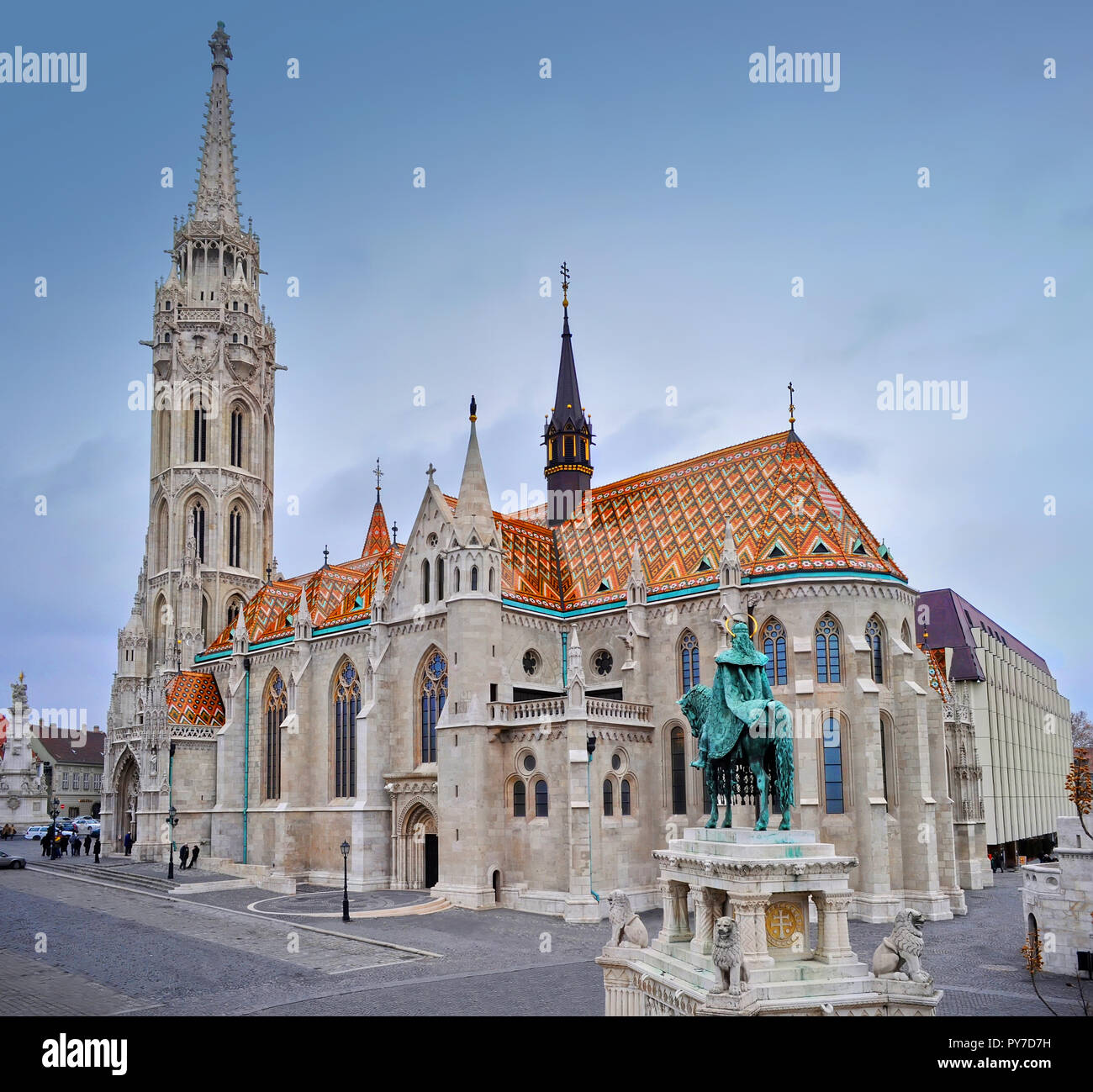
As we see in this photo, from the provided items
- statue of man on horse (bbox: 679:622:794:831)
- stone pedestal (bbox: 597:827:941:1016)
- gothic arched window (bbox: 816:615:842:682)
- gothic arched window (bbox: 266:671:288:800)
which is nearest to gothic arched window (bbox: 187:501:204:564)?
gothic arched window (bbox: 266:671:288:800)

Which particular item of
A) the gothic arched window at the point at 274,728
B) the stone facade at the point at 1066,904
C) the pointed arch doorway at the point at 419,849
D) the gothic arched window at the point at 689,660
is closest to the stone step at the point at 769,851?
the stone facade at the point at 1066,904

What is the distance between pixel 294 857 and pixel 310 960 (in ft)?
68.3

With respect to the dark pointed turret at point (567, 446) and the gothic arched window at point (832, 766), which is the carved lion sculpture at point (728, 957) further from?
the dark pointed turret at point (567, 446)

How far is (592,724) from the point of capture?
35.4 meters

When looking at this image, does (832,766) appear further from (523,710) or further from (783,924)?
(783,924)

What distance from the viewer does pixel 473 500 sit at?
39.2 m

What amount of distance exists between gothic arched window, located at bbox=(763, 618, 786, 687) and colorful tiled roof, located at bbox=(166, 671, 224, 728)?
30598 mm

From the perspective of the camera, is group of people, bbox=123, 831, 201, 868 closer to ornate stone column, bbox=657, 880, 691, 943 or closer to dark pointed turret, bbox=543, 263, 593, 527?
dark pointed turret, bbox=543, 263, 593, 527

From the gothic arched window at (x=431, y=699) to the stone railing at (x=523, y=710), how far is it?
4.18 meters

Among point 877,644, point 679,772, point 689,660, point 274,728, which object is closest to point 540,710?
point 679,772

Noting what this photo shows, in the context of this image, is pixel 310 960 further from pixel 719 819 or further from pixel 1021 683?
pixel 1021 683

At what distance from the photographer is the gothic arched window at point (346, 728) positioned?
45.0m

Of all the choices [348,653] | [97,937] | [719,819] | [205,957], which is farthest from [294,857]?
[719,819]

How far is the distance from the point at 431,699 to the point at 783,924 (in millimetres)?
27031
